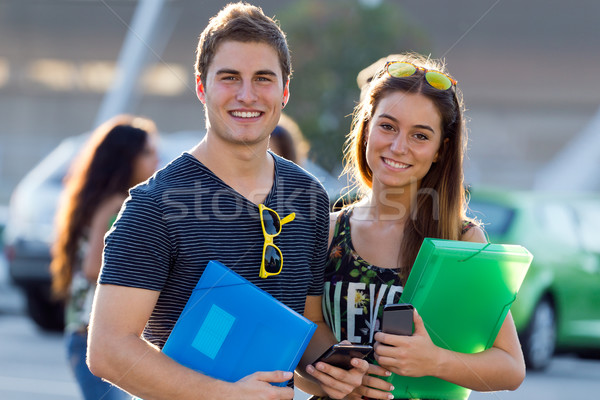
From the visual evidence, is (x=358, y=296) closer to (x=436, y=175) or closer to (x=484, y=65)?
(x=436, y=175)

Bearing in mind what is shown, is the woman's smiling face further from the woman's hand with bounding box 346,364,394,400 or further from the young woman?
the woman's hand with bounding box 346,364,394,400

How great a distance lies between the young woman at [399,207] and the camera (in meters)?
2.46

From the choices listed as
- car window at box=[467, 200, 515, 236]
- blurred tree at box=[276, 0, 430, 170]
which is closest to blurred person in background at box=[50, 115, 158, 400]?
car window at box=[467, 200, 515, 236]

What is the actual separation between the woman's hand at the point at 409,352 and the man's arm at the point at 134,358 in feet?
1.22

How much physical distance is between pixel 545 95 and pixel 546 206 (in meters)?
11.1

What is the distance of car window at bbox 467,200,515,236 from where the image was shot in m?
6.44

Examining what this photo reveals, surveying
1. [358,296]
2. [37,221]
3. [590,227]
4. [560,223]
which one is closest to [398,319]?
[358,296]

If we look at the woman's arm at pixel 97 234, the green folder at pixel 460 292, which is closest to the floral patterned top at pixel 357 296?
the green folder at pixel 460 292

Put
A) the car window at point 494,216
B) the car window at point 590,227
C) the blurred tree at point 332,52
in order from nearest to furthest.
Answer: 1. the car window at point 494,216
2. the car window at point 590,227
3. the blurred tree at point 332,52

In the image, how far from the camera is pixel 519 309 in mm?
6355

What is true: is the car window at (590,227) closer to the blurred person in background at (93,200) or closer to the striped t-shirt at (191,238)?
the blurred person in background at (93,200)

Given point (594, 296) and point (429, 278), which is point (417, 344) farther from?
point (594, 296)

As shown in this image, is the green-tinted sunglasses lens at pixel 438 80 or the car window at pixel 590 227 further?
the car window at pixel 590 227

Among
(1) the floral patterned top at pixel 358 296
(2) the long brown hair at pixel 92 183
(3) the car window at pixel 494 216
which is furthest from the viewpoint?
(3) the car window at pixel 494 216
